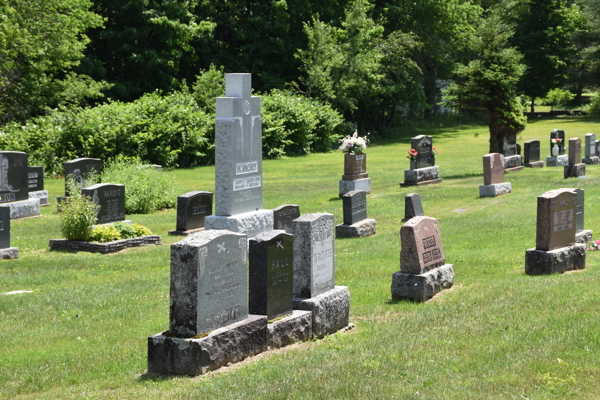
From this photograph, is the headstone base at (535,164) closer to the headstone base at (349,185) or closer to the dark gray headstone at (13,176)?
the headstone base at (349,185)

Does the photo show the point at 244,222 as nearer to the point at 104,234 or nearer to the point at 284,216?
the point at 284,216

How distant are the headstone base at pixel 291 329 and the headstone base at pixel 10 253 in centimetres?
968

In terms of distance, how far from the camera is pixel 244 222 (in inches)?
559

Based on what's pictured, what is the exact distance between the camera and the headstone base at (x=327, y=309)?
9461 mm

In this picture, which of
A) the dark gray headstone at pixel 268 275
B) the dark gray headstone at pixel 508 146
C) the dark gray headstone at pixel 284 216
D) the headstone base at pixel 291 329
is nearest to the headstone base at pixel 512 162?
the dark gray headstone at pixel 508 146

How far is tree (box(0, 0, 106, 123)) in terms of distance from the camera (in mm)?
34594

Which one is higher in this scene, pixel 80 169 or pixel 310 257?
pixel 80 169

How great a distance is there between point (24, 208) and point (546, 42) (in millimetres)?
53670

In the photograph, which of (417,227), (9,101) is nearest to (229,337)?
(417,227)

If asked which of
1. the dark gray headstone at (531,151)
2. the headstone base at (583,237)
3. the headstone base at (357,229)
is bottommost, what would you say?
the headstone base at (357,229)

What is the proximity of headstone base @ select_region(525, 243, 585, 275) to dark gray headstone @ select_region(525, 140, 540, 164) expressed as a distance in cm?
1943

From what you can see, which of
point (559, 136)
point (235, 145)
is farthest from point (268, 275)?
point (559, 136)

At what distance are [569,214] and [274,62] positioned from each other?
41757 mm

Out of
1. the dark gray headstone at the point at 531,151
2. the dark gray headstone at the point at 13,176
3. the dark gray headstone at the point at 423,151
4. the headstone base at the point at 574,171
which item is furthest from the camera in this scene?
the dark gray headstone at the point at 531,151
